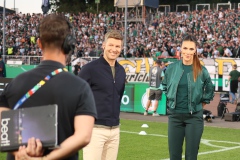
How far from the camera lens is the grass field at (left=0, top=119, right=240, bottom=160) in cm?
1140

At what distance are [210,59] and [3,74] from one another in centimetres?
1323

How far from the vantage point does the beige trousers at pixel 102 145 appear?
6449mm

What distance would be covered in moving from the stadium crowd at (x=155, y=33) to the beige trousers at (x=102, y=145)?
26.4 metres

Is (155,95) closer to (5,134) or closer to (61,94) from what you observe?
(61,94)

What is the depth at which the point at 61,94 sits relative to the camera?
3.53 metres

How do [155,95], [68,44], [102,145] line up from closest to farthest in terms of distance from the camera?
[68,44]
[102,145]
[155,95]

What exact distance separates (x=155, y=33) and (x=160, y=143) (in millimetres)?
31900

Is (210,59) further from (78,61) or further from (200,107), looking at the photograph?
(200,107)

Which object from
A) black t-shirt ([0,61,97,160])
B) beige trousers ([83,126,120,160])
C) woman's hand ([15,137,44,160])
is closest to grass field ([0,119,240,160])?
beige trousers ([83,126,120,160])

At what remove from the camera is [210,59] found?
30.4m

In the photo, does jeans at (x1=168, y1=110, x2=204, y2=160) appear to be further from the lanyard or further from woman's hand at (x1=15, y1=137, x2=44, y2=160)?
woman's hand at (x1=15, y1=137, x2=44, y2=160)

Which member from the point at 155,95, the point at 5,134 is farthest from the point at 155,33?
the point at 5,134

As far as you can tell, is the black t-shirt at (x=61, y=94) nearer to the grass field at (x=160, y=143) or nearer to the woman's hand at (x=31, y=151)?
the woman's hand at (x=31, y=151)

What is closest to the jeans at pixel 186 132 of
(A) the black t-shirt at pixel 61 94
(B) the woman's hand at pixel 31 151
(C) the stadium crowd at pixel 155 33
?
(A) the black t-shirt at pixel 61 94
